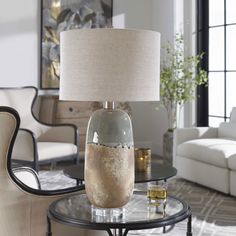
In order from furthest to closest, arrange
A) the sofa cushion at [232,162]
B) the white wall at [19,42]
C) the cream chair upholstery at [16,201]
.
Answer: the white wall at [19,42] → the sofa cushion at [232,162] → the cream chair upholstery at [16,201]

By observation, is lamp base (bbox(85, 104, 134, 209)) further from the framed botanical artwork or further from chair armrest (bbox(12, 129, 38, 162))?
the framed botanical artwork

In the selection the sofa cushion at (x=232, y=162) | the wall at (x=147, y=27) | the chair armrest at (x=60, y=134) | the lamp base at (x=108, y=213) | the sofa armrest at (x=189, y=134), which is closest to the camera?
the lamp base at (x=108, y=213)

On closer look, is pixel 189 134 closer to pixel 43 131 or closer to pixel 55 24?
pixel 43 131

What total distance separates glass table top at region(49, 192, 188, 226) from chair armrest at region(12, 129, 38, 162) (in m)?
2.69

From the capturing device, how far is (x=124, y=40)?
1.76m

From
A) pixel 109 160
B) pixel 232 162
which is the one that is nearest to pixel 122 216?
pixel 109 160

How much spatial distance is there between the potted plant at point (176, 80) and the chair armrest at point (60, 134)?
44.6 inches

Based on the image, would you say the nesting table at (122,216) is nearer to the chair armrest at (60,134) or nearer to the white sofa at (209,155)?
the white sofa at (209,155)

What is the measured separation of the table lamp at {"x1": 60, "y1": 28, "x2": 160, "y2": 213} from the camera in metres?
1.76

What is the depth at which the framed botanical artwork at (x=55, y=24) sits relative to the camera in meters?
6.29

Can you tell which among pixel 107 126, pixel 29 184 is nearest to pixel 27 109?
pixel 29 184

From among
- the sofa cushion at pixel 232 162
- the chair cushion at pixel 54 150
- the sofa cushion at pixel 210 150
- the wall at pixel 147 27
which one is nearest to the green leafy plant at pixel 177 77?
the wall at pixel 147 27

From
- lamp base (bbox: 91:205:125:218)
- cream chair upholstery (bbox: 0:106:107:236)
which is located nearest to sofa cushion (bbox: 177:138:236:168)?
cream chair upholstery (bbox: 0:106:107:236)

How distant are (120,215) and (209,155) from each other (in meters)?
2.81
